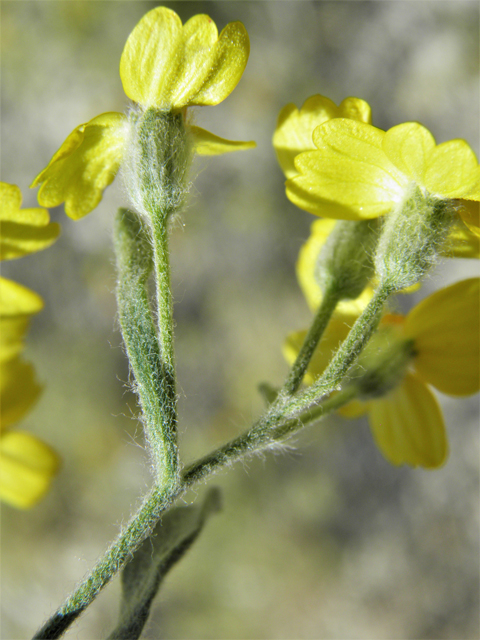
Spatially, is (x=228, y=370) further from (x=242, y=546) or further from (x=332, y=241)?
(x=332, y=241)

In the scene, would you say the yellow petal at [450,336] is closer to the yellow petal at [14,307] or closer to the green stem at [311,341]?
the green stem at [311,341]

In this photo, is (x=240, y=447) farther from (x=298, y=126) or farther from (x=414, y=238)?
(x=298, y=126)

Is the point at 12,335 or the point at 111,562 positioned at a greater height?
the point at 12,335

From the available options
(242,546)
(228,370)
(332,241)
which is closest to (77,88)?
(228,370)

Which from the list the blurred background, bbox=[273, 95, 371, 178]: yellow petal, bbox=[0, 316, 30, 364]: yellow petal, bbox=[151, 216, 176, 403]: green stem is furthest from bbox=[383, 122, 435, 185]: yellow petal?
the blurred background

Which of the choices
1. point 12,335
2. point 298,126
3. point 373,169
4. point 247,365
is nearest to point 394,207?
point 373,169

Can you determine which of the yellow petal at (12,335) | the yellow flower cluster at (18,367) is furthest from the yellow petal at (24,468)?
the yellow petal at (12,335)

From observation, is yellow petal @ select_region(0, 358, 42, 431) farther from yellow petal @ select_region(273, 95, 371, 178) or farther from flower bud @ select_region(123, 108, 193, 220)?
yellow petal @ select_region(273, 95, 371, 178)
